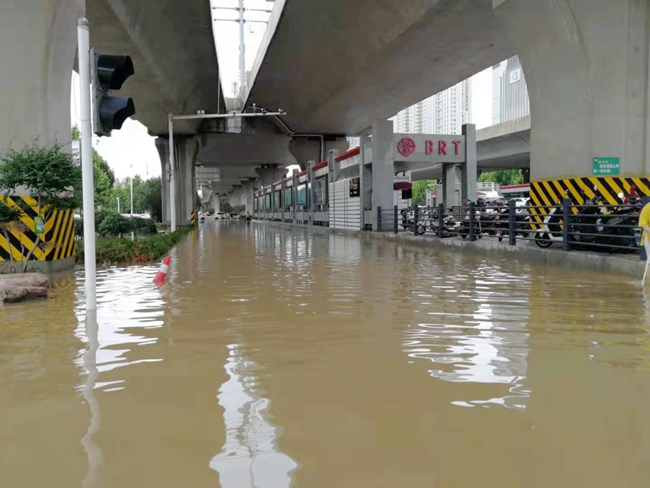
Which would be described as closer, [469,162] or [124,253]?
[124,253]

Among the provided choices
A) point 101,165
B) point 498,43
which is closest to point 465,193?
point 498,43

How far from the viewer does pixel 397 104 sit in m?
33.3

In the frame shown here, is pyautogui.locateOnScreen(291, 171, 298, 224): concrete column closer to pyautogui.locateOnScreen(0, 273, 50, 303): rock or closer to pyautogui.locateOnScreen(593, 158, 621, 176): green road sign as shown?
pyautogui.locateOnScreen(593, 158, 621, 176): green road sign

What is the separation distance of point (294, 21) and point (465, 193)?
979 cm

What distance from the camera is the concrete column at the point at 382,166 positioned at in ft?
78.4

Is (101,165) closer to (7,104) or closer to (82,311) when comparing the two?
(7,104)

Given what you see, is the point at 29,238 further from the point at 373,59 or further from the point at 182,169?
the point at 182,169

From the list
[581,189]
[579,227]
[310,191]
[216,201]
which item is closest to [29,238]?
[579,227]

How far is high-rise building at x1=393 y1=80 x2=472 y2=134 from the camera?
231ft

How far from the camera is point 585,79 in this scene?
1287 centimetres

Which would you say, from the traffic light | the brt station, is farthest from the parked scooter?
the traffic light

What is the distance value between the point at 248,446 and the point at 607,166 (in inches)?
471

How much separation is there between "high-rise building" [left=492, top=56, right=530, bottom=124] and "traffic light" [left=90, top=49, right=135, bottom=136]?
7358 centimetres

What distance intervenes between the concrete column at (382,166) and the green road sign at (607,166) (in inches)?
469
